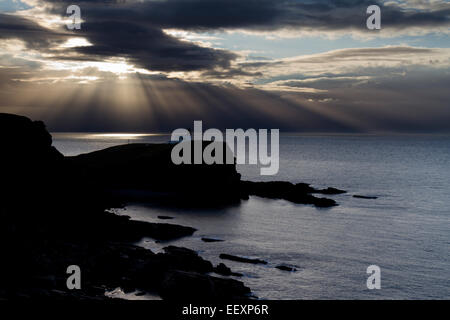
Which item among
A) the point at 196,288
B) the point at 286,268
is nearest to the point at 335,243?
the point at 286,268

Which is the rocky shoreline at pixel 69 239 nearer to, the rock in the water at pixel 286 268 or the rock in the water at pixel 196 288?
the rock in the water at pixel 196 288

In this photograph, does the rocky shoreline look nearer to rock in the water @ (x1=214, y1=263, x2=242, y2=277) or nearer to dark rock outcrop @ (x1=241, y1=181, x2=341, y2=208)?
rock in the water @ (x1=214, y1=263, x2=242, y2=277)

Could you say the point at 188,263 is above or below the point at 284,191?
above

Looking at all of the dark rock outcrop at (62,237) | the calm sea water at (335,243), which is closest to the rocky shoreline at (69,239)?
the dark rock outcrop at (62,237)

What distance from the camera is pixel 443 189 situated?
4493 inches

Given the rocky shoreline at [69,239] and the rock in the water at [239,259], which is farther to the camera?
the rock in the water at [239,259]

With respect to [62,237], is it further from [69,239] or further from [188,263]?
[188,263]

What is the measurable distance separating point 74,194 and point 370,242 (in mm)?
37335

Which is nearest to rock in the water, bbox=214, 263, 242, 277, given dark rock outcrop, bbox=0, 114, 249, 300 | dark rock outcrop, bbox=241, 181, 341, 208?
dark rock outcrop, bbox=0, 114, 249, 300

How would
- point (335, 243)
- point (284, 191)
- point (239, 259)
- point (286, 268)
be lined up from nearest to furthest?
1. point (286, 268)
2. point (239, 259)
3. point (335, 243)
4. point (284, 191)
